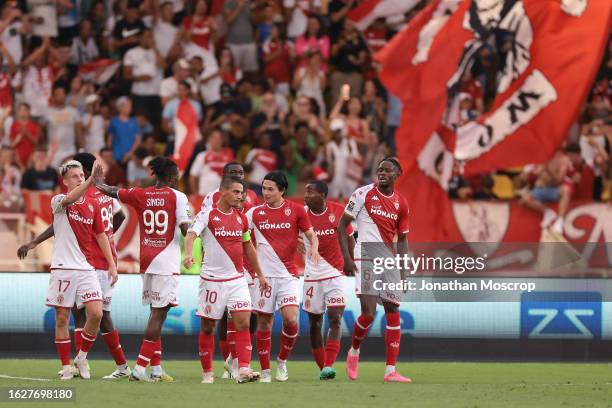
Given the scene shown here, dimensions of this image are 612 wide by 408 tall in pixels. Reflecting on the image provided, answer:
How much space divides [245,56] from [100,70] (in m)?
2.70

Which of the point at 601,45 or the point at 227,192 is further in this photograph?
the point at 601,45

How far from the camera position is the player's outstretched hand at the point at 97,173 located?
15.9 meters

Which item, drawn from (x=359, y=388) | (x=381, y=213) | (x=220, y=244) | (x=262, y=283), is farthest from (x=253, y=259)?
(x=381, y=213)

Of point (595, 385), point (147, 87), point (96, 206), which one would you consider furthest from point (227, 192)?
point (147, 87)

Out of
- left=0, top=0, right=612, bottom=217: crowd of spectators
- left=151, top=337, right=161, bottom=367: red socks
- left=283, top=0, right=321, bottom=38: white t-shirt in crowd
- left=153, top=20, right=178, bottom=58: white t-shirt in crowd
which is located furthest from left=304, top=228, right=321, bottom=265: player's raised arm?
left=283, top=0, right=321, bottom=38: white t-shirt in crowd

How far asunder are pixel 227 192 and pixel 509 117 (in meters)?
9.78

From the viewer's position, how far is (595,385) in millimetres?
16766

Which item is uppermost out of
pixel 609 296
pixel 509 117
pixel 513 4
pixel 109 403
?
pixel 513 4

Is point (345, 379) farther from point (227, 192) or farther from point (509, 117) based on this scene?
point (509, 117)

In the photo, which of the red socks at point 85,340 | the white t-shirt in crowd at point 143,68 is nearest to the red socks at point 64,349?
the red socks at point 85,340

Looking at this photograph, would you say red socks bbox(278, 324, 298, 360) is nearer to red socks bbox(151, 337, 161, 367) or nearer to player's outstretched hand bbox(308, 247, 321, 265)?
player's outstretched hand bbox(308, 247, 321, 265)

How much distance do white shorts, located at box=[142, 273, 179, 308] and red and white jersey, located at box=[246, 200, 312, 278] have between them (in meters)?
1.25

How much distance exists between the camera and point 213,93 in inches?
1095

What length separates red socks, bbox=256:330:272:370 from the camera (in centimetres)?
1678
